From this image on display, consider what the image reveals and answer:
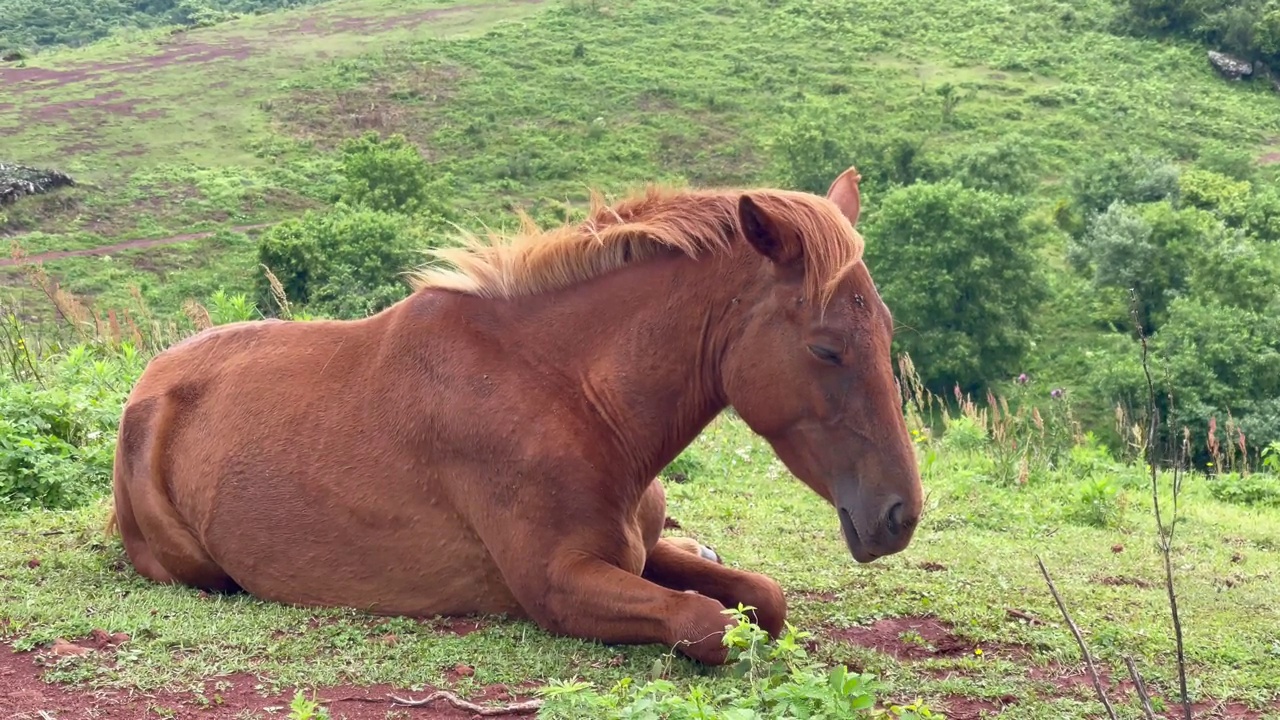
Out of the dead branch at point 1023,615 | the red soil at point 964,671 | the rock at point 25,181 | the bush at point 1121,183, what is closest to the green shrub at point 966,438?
the dead branch at point 1023,615

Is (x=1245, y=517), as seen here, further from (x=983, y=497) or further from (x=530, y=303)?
(x=530, y=303)

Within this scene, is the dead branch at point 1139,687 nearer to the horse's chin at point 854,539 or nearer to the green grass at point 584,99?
the horse's chin at point 854,539

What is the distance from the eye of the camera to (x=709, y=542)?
21.3ft

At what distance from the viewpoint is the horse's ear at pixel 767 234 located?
4.07m

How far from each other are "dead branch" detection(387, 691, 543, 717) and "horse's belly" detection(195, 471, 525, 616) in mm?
1018

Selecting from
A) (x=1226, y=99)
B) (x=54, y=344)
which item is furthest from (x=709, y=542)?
(x=1226, y=99)

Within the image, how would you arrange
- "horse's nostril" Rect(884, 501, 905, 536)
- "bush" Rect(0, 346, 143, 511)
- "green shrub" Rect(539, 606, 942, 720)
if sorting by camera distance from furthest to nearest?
"bush" Rect(0, 346, 143, 511) → "horse's nostril" Rect(884, 501, 905, 536) → "green shrub" Rect(539, 606, 942, 720)

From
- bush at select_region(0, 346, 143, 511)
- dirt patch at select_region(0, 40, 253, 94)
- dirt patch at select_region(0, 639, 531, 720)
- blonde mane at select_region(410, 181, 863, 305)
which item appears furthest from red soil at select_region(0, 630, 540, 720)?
dirt patch at select_region(0, 40, 253, 94)

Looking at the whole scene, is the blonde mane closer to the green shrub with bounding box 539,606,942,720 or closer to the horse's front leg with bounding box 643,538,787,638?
the horse's front leg with bounding box 643,538,787,638

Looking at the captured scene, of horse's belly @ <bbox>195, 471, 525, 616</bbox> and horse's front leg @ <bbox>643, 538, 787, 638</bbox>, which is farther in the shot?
horse's belly @ <bbox>195, 471, 525, 616</bbox>

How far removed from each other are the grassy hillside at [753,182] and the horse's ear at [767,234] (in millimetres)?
1102

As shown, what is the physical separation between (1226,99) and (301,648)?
69725mm

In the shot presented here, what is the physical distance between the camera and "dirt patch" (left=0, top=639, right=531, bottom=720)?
3.50 m

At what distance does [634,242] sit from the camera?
14.9 ft
